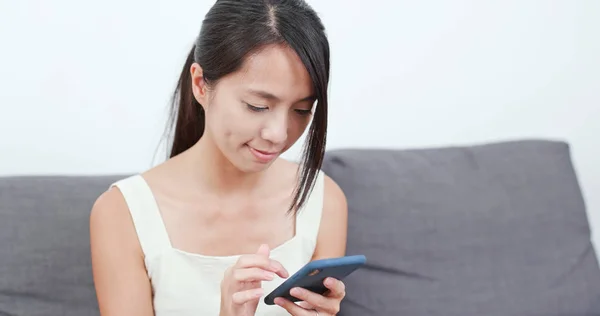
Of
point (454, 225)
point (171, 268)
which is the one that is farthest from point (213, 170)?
point (454, 225)

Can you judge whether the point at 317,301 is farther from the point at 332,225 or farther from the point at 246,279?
the point at 332,225

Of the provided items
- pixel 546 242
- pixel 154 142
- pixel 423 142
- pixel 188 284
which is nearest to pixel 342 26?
pixel 423 142

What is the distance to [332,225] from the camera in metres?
1.63

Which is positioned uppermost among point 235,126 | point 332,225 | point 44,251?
point 235,126

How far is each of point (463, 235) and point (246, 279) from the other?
74cm

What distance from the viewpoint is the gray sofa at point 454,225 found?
1732 mm

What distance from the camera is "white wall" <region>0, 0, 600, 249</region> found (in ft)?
6.01

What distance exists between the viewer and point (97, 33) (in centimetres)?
185

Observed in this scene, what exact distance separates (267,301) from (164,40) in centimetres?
83

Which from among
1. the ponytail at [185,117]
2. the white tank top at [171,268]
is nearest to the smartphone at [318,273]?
the white tank top at [171,268]

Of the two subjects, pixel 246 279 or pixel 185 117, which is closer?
pixel 246 279

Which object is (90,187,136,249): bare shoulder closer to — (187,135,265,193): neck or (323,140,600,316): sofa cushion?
(187,135,265,193): neck

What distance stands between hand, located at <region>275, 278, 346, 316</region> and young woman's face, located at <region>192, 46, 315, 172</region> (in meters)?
0.24

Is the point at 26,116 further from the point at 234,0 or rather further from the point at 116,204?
the point at 234,0
